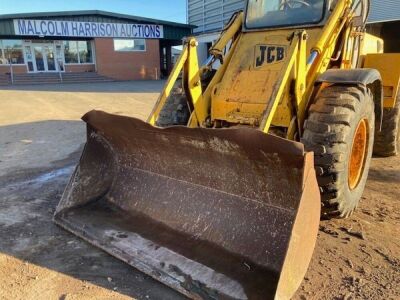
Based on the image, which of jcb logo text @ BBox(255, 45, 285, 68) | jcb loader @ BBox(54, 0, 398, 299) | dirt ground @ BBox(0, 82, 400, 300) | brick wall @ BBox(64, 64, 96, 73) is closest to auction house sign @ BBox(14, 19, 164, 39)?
brick wall @ BBox(64, 64, 96, 73)

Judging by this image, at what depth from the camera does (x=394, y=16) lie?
47.2 ft

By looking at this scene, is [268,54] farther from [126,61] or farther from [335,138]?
[126,61]

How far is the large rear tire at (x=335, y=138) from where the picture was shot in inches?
130

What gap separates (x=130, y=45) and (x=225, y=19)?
386 inches

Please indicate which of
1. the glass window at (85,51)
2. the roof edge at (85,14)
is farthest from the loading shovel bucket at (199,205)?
the glass window at (85,51)

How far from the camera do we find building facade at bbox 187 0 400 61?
14609mm

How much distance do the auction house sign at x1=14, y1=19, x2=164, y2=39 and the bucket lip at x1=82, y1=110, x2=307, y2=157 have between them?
82.3 feet

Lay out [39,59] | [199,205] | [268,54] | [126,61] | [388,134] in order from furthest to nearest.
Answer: [126,61]
[39,59]
[388,134]
[268,54]
[199,205]

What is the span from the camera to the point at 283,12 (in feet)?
14.3

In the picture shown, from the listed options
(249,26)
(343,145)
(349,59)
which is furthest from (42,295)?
A: (349,59)

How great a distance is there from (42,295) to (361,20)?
408 cm

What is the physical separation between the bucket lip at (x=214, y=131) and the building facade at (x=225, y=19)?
7.39 meters

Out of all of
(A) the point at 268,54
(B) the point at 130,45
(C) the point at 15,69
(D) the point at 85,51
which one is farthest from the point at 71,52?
(A) the point at 268,54

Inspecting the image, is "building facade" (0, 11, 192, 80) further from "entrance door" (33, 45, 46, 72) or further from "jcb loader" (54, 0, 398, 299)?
"jcb loader" (54, 0, 398, 299)
